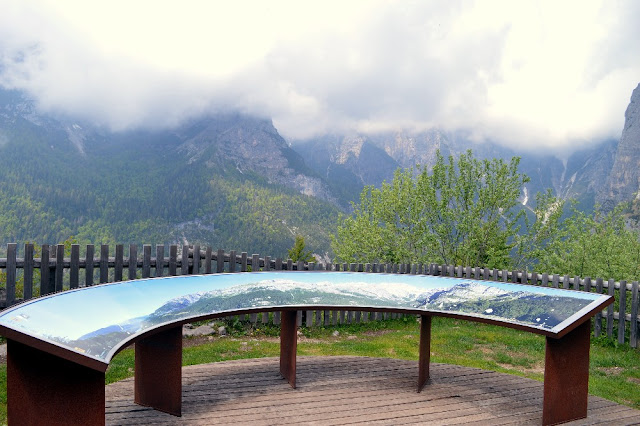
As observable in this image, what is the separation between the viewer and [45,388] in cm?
362

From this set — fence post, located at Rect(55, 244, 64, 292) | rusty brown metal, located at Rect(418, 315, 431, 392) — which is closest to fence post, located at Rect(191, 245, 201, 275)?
fence post, located at Rect(55, 244, 64, 292)

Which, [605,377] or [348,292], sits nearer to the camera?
[348,292]

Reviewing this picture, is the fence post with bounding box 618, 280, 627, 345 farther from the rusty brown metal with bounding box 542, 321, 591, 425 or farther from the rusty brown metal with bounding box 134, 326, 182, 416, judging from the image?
the rusty brown metal with bounding box 134, 326, 182, 416

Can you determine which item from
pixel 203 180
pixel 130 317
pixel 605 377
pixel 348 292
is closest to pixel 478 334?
pixel 605 377

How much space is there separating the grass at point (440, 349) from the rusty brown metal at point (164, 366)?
176cm

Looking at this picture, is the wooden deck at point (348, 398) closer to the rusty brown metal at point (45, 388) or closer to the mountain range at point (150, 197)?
the rusty brown metal at point (45, 388)

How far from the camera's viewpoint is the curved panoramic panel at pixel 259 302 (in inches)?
153

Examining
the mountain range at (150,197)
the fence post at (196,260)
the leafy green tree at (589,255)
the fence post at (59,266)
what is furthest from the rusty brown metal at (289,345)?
the mountain range at (150,197)

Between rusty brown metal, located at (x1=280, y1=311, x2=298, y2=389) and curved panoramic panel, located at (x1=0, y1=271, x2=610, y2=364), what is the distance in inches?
12.8

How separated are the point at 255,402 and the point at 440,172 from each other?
13.6m

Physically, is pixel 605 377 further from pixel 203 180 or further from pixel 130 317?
pixel 203 180

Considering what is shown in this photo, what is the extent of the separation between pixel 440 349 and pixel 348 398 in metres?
3.71

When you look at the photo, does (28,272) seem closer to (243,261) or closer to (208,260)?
(208,260)

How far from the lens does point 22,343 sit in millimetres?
3465
